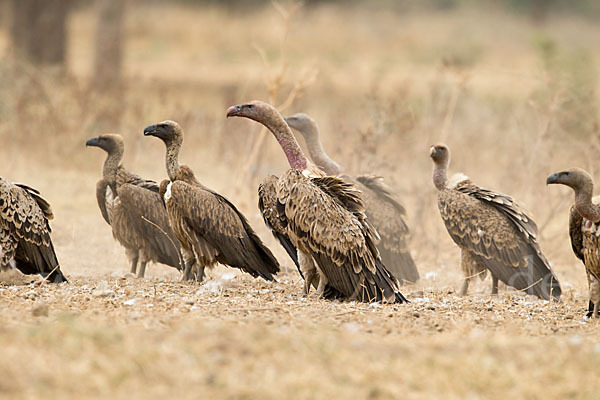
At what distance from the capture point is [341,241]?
6.80 meters

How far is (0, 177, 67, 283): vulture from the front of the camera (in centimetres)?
714

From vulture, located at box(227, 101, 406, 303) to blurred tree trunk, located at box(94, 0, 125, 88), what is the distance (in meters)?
15.6

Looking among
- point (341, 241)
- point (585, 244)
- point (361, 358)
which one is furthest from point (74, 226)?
point (361, 358)

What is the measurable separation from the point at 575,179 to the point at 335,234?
1.89 meters

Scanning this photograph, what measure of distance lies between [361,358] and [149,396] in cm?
107

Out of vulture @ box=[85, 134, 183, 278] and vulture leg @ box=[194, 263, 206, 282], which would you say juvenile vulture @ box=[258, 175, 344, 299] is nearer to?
vulture leg @ box=[194, 263, 206, 282]

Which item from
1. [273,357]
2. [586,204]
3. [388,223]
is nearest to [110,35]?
[388,223]

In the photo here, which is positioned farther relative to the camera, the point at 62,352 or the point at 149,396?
the point at 62,352

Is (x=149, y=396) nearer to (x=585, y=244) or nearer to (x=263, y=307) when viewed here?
(x=263, y=307)

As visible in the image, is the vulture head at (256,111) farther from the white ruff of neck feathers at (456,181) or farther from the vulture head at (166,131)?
the white ruff of neck feathers at (456,181)

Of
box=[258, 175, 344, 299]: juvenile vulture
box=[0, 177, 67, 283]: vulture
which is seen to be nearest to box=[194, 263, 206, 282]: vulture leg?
box=[258, 175, 344, 299]: juvenile vulture

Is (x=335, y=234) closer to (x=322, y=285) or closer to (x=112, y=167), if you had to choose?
(x=322, y=285)

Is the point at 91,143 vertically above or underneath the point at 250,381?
above

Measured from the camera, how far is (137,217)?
8.20m
